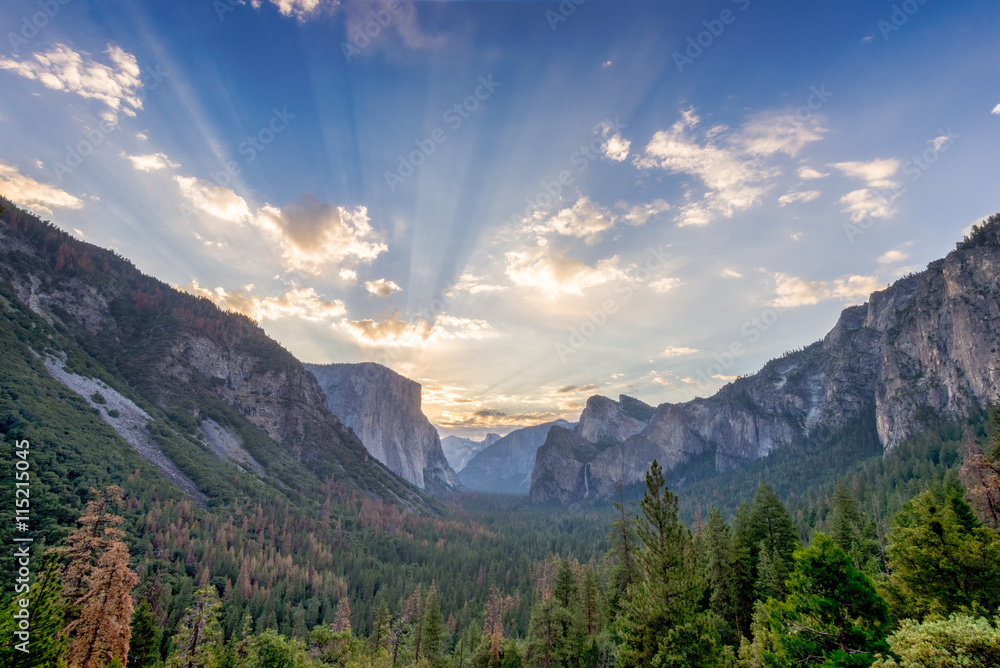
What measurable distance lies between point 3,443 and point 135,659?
77.5m

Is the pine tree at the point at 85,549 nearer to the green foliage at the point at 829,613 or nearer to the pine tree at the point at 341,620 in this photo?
the green foliage at the point at 829,613

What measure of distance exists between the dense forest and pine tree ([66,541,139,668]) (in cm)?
12

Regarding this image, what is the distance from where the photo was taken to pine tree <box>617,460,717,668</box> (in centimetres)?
2016

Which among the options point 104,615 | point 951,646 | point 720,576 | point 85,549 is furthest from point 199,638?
point 951,646

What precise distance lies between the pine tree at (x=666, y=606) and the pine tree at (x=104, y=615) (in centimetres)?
2873

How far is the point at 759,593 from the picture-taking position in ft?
117

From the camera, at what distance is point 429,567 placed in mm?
136625

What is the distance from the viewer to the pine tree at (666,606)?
20.2 m

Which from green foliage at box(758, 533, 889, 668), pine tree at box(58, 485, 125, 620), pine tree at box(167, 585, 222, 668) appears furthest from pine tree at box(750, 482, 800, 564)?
→ pine tree at box(58, 485, 125, 620)

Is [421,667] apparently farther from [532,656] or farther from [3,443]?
[3,443]

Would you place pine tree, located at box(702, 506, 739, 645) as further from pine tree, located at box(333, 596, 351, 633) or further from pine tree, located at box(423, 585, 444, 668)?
pine tree, located at box(333, 596, 351, 633)

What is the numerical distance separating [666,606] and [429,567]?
134941 millimetres

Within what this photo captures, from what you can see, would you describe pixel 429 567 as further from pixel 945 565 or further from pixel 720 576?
pixel 945 565

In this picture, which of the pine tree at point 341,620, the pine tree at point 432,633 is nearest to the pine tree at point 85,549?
the pine tree at point 432,633
